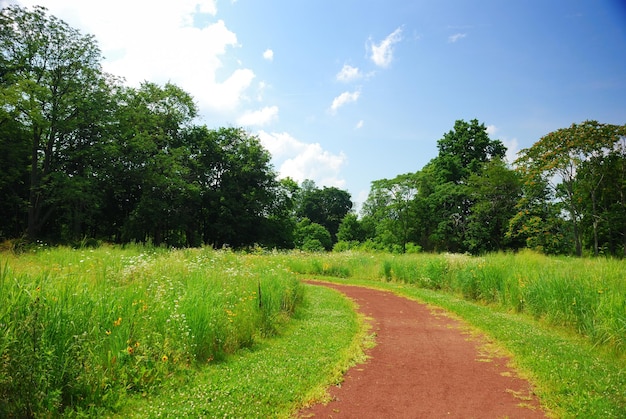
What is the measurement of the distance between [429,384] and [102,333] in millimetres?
5062

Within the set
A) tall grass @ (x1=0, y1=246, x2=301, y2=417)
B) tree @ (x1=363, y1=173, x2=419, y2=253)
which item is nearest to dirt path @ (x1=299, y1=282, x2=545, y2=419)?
tall grass @ (x1=0, y1=246, x2=301, y2=417)

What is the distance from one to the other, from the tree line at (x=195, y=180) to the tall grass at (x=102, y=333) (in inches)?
520

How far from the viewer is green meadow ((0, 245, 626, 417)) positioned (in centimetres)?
444

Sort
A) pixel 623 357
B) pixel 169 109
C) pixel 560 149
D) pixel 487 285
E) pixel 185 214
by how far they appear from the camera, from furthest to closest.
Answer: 1. pixel 169 109
2. pixel 185 214
3. pixel 560 149
4. pixel 487 285
5. pixel 623 357

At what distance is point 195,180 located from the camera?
40.4 meters

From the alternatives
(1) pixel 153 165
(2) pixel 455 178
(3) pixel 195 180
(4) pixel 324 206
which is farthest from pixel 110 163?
(4) pixel 324 206

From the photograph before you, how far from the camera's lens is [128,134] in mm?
34625

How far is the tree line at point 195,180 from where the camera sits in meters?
28.0

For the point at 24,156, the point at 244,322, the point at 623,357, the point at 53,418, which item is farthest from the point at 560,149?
the point at 24,156

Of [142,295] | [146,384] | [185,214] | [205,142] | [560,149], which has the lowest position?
[146,384]

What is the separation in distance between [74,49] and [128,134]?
7.87 meters

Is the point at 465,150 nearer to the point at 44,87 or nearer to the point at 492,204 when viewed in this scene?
the point at 492,204

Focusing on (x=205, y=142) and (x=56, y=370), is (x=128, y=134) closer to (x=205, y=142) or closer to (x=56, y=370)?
(x=205, y=142)

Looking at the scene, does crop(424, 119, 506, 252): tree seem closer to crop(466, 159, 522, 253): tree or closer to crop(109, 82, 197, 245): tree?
crop(466, 159, 522, 253): tree
